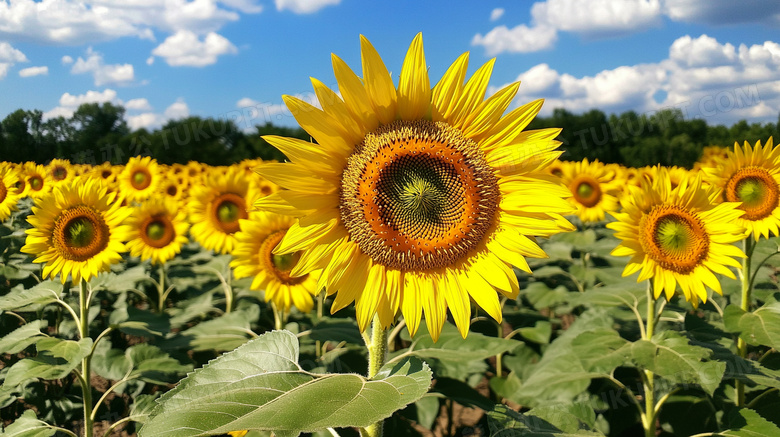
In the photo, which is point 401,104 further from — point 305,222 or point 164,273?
point 164,273

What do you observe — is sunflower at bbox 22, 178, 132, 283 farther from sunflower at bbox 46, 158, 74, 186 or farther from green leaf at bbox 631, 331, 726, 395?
sunflower at bbox 46, 158, 74, 186

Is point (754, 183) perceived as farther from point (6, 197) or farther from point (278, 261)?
point (6, 197)

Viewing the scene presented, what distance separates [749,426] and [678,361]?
513 mm

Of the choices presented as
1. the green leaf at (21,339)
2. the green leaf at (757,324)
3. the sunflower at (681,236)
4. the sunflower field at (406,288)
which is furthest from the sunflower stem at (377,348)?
the green leaf at (21,339)

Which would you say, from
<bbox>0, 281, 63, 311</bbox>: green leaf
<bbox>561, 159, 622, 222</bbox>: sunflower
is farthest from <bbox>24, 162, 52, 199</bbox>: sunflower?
<bbox>561, 159, 622, 222</bbox>: sunflower

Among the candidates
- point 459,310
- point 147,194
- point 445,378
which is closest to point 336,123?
point 459,310

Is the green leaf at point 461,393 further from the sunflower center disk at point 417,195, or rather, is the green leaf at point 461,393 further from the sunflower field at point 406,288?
the sunflower center disk at point 417,195

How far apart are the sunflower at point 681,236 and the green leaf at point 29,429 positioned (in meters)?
3.62

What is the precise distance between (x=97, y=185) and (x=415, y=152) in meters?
3.10

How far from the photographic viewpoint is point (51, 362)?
3.22m

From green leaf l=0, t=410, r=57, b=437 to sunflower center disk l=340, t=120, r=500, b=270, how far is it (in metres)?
2.48

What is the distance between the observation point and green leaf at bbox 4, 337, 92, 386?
3076 millimetres

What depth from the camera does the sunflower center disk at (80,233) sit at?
3.83 metres

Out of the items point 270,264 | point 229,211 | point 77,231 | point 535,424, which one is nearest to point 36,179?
point 229,211
